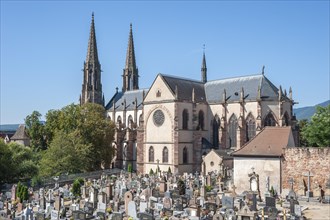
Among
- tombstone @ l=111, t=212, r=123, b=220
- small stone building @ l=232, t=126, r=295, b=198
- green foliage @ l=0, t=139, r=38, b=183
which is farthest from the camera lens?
green foliage @ l=0, t=139, r=38, b=183

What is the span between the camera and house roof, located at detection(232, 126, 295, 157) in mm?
32938

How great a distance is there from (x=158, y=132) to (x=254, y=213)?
3149 cm

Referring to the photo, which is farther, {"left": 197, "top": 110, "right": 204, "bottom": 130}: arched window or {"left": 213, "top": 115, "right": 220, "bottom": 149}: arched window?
{"left": 197, "top": 110, "right": 204, "bottom": 130}: arched window

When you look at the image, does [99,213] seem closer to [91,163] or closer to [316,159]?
[316,159]

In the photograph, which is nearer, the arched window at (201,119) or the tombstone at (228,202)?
the tombstone at (228,202)

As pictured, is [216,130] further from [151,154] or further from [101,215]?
[101,215]

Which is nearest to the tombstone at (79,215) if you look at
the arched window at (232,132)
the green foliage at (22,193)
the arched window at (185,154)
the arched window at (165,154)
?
the green foliage at (22,193)

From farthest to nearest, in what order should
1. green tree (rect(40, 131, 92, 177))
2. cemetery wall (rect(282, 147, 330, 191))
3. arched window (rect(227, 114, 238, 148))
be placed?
1. arched window (rect(227, 114, 238, 148))
2. green tree (rect(40, 131, 92, 177))
3. cemetery wall (rect(282, 147, 330, 191))

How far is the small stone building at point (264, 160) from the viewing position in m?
32.2

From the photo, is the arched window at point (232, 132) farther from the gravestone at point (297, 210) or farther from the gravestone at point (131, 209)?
the gravestone at point (131, 209)

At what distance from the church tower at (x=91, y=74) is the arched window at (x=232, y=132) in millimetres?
26764

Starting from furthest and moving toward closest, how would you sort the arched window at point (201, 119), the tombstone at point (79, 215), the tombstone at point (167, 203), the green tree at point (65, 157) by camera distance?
the arched window at point (201, 119), the green tree at point (65, 157), the tombstone at point (167, 203), the tombstone at point (79, 215)

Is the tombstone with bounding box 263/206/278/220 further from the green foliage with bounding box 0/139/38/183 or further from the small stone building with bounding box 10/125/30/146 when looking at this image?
the small stone building with bounding box 10/125/30/146

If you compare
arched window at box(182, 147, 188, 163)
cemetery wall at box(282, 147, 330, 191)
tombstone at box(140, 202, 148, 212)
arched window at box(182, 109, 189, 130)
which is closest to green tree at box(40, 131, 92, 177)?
arched window at box(182, 147, 188, 163)
